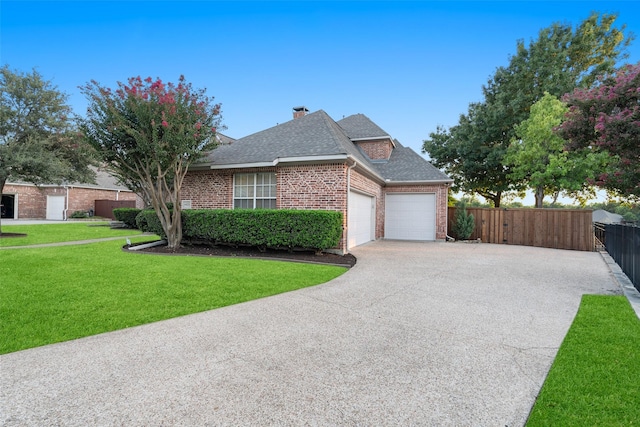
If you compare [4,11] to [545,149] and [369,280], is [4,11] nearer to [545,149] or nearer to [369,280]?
[369,280]

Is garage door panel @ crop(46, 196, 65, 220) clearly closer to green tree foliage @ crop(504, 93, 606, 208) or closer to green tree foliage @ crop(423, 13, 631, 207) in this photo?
green tree foliage @ crop(423, 13, 631, 207)

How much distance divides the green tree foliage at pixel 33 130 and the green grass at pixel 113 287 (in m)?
6.66

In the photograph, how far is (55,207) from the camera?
2902cm

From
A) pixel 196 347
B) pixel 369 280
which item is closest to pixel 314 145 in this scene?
pixel 369 280

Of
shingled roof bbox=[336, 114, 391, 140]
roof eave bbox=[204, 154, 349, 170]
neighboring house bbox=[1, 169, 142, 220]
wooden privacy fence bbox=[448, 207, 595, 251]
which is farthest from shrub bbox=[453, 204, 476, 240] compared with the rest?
neighboring house bbox=[1, 169, 142, 220]

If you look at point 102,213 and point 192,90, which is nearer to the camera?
point 192,90

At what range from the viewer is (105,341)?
3.45 meters

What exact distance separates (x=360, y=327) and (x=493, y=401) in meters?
1.78

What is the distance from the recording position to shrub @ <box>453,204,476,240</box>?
51.4 feet

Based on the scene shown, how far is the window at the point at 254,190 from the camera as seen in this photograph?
11.8m

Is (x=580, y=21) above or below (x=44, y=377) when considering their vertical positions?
above

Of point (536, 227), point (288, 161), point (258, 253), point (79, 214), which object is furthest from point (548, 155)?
point (79, 214)

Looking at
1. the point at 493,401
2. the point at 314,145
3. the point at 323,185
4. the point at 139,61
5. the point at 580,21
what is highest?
the point at 580,21

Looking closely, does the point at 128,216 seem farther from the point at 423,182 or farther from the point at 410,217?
the point at 423,182
